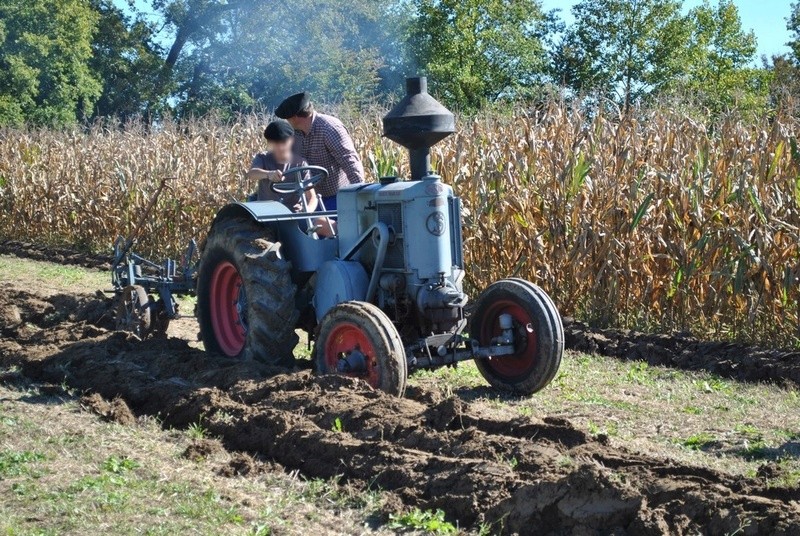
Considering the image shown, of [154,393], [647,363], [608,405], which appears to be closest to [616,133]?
[647,363]

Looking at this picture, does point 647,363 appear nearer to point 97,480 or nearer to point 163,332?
point 163,332

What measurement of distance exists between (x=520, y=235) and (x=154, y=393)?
191 inches

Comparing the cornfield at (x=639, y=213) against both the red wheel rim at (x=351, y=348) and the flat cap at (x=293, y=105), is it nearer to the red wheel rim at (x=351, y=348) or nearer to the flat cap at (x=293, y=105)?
the flat cap at (x=293, y=105)

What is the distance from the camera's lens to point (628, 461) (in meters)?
5.39

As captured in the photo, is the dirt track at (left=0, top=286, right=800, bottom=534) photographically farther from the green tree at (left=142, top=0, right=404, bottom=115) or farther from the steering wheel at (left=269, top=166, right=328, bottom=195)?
the green tree at (left=142, top=0, right=404, bottom=115)

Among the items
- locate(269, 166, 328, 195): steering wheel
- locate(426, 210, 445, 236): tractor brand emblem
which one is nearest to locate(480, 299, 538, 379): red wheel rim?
locate(426, 210, 445, 236): tractor brand emblem

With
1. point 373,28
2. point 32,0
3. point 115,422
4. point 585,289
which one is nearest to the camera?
point 115,422

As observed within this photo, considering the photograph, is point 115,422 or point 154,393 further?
point 154,393

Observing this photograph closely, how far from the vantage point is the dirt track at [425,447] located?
181 inches

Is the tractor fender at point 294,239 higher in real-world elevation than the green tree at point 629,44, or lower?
lower

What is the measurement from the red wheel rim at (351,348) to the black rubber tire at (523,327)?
109 cm

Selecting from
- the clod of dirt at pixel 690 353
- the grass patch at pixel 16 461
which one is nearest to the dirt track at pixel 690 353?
the clod of dirt at pixel 690 353

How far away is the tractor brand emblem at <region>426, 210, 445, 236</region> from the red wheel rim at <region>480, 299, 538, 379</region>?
0.77 metres

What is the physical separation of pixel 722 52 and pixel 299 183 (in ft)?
114
